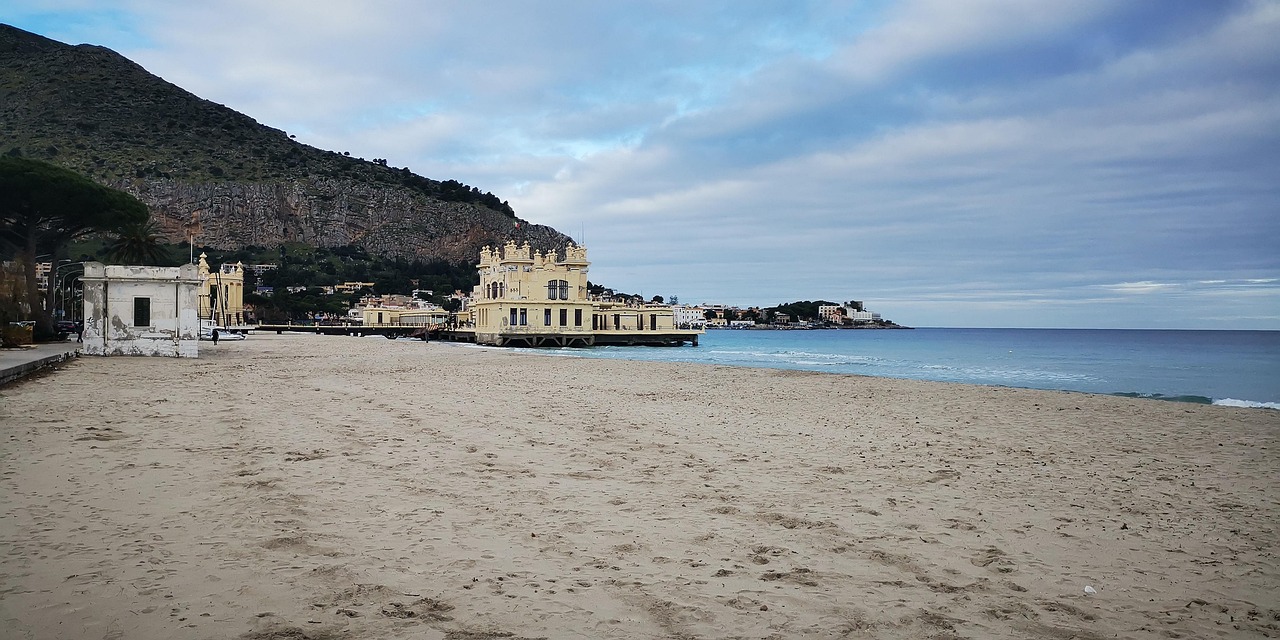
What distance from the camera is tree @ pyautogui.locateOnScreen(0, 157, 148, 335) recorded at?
3064 cm

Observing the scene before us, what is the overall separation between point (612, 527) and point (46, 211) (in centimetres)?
3737

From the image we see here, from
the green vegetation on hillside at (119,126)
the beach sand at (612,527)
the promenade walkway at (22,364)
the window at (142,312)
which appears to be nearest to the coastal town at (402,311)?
the window at (142,312)

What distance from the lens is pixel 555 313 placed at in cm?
6359

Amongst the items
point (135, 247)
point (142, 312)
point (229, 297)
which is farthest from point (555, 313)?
point (142, 312)

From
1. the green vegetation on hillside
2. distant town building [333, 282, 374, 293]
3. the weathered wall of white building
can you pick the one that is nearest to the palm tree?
the weathered wall of white building

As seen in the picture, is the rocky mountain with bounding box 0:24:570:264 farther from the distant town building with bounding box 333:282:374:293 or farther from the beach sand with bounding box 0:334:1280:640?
the beach sand with bounding box 0:334:1280:640

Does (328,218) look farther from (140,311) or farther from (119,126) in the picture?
(140,311)

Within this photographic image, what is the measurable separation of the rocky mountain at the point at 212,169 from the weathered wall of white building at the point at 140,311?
65.6m

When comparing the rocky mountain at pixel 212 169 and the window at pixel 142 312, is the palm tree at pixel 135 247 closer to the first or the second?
the window at pixel 142 312

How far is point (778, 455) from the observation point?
820 cm

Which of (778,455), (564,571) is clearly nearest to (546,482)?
(564,571)

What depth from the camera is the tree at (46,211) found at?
30.6 meters

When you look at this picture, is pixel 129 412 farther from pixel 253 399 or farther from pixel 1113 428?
pixel 1113 428

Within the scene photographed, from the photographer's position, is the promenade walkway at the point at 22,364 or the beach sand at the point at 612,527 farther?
the promenade walkway at the point at 22,364
